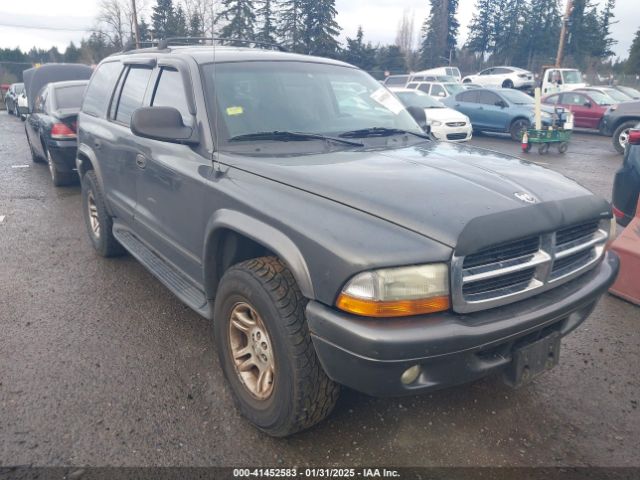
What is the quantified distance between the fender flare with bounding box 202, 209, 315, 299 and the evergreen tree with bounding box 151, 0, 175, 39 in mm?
45116

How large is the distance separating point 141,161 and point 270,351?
192 cm

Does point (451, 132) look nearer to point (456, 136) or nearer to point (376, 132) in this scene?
point (456, 136)

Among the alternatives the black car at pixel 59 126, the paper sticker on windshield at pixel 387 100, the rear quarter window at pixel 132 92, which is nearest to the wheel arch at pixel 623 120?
the paper sticker on windshield at pixel 387 100

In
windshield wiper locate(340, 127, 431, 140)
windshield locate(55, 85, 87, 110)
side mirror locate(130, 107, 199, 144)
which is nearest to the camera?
side mirror locate(130, 107, 199, 144)

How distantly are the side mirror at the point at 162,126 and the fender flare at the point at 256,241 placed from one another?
576 mm

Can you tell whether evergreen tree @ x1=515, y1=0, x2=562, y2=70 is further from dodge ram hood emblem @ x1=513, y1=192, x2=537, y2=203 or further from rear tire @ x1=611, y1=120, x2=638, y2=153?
dodge ram hood emblem @ x1=513, y1=192, x2=537, y2=203

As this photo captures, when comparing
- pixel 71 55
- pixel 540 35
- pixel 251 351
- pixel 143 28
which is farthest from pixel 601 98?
pixel 71 55

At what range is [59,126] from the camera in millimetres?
7703

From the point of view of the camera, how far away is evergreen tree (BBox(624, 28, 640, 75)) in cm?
5031

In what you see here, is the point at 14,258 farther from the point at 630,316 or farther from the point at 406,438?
the point at 630,316

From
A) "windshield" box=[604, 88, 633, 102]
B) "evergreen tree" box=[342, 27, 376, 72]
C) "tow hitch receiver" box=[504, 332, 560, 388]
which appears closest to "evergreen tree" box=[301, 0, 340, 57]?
"evergreen tree" box=[342, 27, 376, 72]

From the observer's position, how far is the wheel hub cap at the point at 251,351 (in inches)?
100.0

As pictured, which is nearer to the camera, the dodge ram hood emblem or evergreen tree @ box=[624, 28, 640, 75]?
the dodge ram hood emblem

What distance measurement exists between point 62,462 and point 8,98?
89.3 feet
